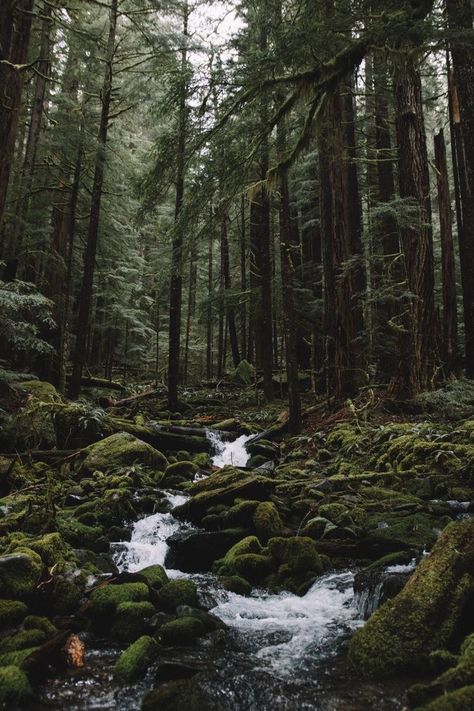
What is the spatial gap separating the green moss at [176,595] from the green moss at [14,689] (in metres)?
1.70

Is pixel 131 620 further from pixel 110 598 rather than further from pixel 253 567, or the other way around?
pixel 253 567

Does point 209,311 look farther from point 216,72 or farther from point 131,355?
point 131,355

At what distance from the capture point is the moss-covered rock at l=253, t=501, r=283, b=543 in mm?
6746

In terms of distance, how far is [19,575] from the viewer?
4.93 metres

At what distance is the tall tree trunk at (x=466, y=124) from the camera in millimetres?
5203

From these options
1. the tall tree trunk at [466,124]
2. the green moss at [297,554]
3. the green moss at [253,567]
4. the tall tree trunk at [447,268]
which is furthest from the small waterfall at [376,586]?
the tall tree trunk at [447,268]

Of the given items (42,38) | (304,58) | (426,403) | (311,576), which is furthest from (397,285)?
(42,38)

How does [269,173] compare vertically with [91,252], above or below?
below

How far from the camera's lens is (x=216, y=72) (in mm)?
6996

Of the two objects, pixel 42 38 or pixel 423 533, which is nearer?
pixel 423 533

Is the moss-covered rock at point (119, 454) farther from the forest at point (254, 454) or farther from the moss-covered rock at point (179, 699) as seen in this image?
the moss-covered rock at point (179, 699)

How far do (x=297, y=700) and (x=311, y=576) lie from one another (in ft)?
7.08

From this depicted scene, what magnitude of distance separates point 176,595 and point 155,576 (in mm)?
597

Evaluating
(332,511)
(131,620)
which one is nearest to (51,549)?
(131,620)
